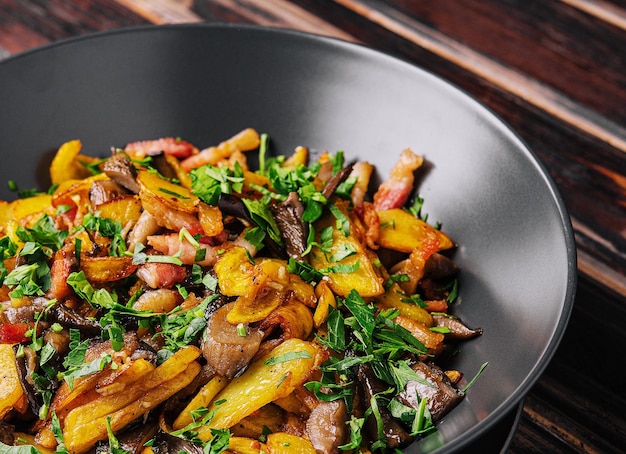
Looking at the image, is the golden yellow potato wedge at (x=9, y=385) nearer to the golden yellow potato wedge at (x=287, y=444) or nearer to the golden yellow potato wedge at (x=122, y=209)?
the golden yellow potato wedge at (x=122, y=209)

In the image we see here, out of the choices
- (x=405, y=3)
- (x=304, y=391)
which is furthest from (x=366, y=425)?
(x=405, y=3)

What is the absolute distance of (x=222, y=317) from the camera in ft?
9.53

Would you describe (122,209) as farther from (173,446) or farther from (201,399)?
(173,446)

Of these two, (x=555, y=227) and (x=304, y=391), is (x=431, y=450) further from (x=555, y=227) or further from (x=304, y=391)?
(x=555, y=227)

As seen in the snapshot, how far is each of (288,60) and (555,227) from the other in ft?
6.00

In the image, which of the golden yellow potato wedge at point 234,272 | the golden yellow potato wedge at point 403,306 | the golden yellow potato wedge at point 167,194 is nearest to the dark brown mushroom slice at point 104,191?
the golden yellow potato wedge at point 167,194

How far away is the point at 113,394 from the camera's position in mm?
2742

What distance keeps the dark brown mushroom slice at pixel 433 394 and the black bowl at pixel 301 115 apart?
1.21 ft

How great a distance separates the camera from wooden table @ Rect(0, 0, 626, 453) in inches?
168

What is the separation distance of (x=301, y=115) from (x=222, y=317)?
1.62m

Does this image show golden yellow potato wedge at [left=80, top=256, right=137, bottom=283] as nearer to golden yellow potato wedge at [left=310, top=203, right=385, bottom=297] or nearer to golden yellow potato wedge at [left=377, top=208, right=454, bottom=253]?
golden yellow potato wedge at [left=310, top=203, right=385, bottom=297]

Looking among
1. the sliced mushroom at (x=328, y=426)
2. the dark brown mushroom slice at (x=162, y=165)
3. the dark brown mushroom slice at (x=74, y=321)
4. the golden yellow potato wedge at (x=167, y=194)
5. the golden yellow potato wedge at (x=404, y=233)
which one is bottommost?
the dark brown mushroom slice at (x=74, y=321)

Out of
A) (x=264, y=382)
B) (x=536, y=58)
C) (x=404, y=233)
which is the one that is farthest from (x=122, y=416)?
(x=536, y=58)

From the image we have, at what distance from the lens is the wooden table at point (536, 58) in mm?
4266
